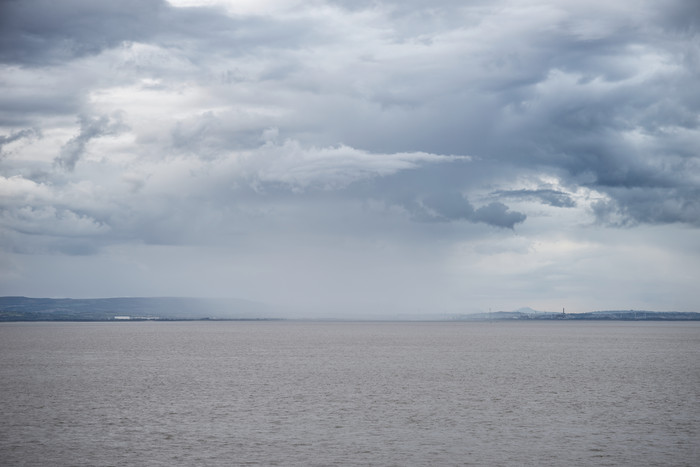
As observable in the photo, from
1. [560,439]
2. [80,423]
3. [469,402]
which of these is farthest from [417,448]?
[80,423]

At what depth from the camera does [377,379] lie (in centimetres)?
9319

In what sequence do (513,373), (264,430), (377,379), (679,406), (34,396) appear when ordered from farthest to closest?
(513,373), (377,379), (34,396), (679,406), (264,430)

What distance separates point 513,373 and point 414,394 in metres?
32.5

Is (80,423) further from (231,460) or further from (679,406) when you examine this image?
(679,406)

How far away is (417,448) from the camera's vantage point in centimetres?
4706

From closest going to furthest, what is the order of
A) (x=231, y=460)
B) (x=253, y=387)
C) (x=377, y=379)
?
(x=231, y=460)
(x=253, y=387)
(x=377, y=379)

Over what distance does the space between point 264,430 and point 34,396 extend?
3387cm

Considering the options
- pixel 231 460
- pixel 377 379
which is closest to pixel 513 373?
pixel 377 379

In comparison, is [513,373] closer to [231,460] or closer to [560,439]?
[560,439]

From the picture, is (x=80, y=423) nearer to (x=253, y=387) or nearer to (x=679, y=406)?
(x=253, y=387)

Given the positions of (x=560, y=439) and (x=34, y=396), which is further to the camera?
(x=34, y=396)

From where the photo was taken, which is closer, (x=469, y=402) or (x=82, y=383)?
(x=469, y=402)

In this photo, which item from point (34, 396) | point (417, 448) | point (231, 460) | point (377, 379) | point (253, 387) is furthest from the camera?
point (377, 379)

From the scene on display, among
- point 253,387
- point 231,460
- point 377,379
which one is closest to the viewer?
point 231,460
